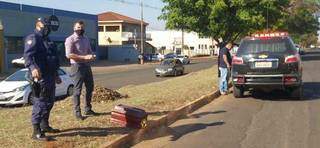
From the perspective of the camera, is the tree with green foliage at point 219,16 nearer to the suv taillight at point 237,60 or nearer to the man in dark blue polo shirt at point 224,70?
the man in dark blue polo shirt at point 224,70

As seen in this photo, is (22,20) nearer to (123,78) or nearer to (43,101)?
(123,78)

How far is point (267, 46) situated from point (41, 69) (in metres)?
8.34

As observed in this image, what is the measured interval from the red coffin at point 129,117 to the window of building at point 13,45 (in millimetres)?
43017

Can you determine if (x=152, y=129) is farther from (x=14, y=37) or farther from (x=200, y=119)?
(x=14, y=37)

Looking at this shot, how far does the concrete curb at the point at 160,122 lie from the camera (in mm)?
8545

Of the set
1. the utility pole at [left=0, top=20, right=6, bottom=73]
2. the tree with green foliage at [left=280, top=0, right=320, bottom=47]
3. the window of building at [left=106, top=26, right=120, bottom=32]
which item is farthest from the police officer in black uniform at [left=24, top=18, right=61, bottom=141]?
the window of building at [left=106, top=26, right=120, bottom=32]

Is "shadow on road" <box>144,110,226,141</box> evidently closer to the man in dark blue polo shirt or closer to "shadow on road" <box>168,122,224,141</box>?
"shadow on road" <box>168,122,224,141</box>

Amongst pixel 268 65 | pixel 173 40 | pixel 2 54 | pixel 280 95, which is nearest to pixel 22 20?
pixel 2 54

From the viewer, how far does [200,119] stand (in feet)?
38.2

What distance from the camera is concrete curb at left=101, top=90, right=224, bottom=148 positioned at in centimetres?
855

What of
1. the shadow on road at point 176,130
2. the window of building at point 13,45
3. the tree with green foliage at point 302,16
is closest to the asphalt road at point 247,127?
the shadow on road at point 176,130

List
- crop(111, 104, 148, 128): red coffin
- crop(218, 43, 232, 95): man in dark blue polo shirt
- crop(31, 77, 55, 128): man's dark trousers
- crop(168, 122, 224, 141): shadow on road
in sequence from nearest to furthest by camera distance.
Result: crop(31, 77, 55, 128): man's dark trousers
crop(111, 104, 148, 128): red coffin
crop(168, 122, 224, 141): shadow on road
crop(218, 43, 232, 95): man in dark blue polo shirt

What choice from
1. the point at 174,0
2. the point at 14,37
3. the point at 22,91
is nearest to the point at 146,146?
the point at 22,91

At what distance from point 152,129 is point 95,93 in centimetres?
372
